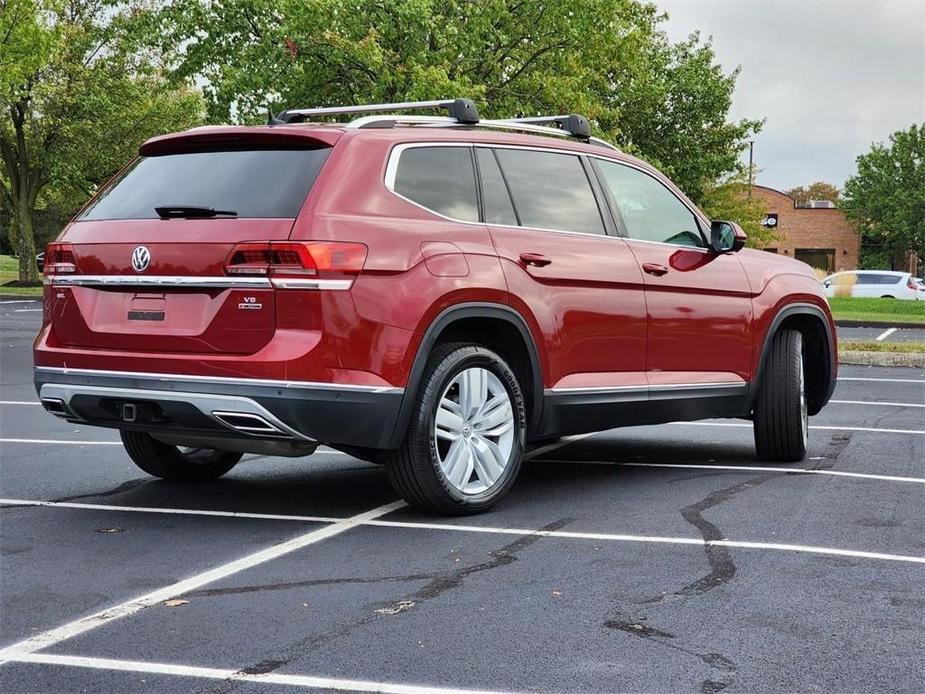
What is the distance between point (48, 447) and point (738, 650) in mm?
6012

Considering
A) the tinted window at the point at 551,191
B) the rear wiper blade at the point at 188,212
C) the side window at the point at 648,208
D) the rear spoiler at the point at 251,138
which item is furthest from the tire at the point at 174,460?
the side window at the point at 648,208

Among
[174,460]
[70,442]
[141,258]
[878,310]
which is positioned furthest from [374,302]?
[878,310]

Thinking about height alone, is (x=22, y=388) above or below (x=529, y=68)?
below

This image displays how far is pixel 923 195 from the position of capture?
66.8m

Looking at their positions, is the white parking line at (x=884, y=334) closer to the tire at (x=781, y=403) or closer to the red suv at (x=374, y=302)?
the tire at (x=781, y=403)

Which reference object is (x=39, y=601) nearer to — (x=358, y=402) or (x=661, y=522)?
(x=358, y=402)

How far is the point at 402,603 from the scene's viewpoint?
4.66 metres

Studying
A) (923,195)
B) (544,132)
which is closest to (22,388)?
(544,132)

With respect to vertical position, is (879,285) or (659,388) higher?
(659,388)

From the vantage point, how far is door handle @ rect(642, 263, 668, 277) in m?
7.32

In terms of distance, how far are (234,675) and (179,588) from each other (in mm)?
1144

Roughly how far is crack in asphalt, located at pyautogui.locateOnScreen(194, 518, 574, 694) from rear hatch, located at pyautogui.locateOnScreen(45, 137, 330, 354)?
136cm

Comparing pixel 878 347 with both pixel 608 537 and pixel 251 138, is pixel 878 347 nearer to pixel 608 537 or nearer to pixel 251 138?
pixel 608 537

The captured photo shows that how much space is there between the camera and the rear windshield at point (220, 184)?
19.4ft
